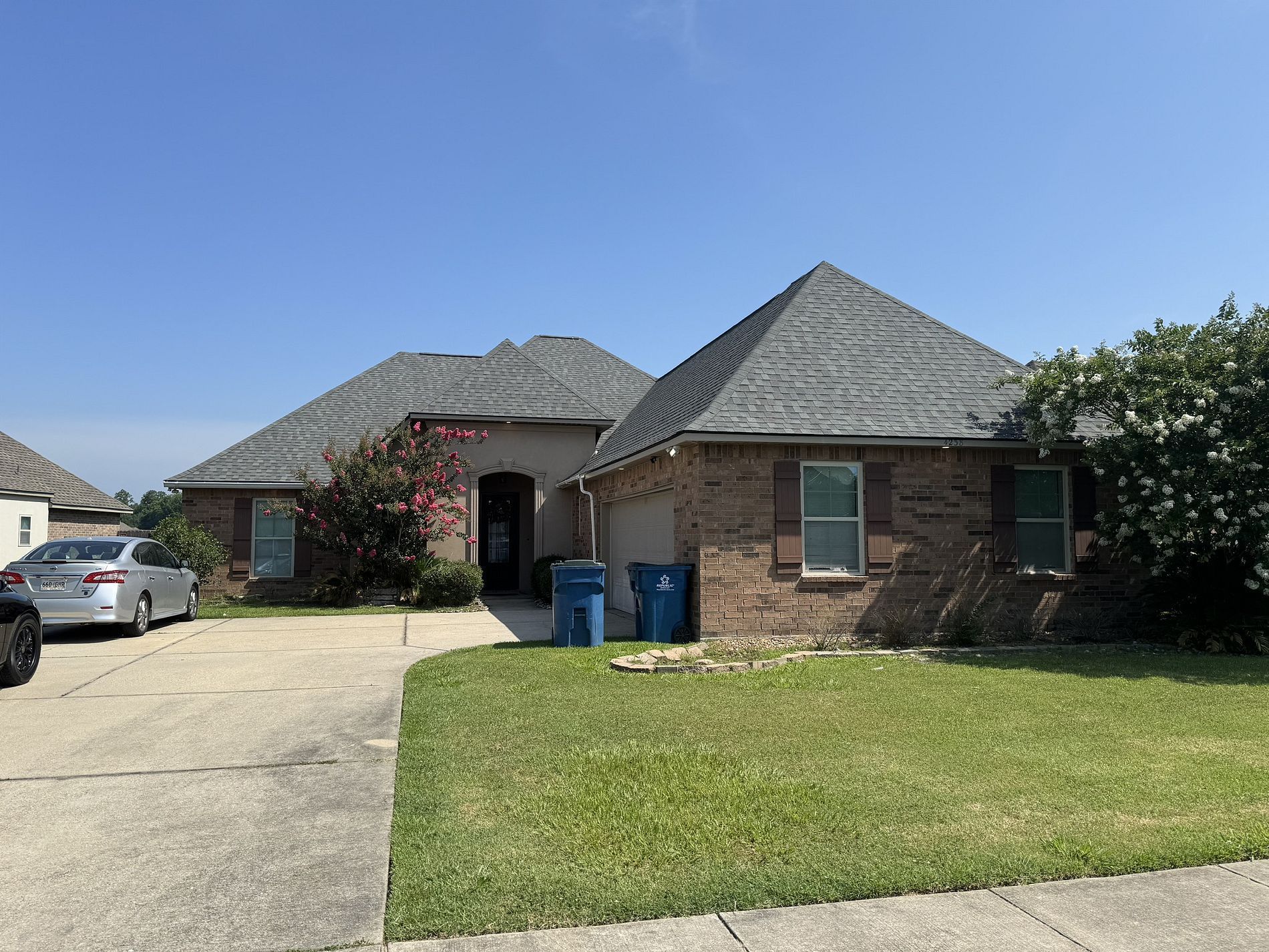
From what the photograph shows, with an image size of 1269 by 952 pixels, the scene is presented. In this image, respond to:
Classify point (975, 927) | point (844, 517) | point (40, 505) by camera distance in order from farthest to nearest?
1. point (40, 505)
2. point (844, 517)
3. point (975, 927)

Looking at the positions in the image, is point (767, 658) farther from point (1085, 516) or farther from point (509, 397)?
point (509, 397)

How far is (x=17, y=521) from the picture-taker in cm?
2750

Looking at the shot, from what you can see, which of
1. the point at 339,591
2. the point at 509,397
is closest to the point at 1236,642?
the point at 509,397

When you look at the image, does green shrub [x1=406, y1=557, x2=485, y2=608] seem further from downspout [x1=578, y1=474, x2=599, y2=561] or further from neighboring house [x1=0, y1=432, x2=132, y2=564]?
neighboring house [x1=0, y1=432, x2=132, y2=564]

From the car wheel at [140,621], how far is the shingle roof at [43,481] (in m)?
17.5

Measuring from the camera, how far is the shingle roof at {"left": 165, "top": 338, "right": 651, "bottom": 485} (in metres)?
19.5

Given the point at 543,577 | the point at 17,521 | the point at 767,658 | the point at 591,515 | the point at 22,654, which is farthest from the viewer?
the point at 17,521

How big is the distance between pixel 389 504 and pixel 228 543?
535 centimetres

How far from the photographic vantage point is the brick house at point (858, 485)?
459 inches

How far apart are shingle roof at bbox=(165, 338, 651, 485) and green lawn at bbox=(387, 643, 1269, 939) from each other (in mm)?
11199

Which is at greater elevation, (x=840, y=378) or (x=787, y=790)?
(x=840, y=378)

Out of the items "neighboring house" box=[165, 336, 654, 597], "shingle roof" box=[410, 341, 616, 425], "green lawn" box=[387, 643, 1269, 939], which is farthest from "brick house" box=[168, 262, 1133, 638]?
"neighboring house" box=[165, 336, 654, 597]

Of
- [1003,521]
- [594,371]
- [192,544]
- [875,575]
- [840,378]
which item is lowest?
[875,575]

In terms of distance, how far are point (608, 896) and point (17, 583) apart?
35.2 ft
